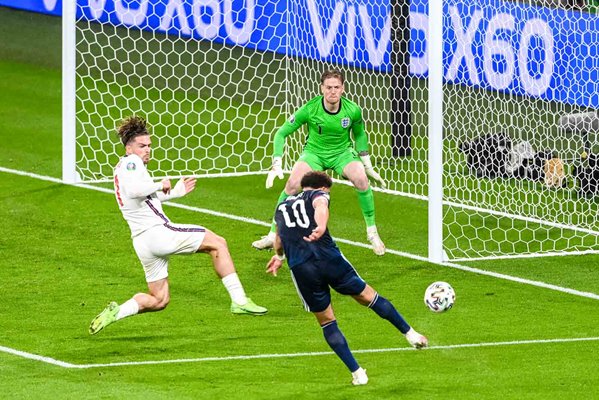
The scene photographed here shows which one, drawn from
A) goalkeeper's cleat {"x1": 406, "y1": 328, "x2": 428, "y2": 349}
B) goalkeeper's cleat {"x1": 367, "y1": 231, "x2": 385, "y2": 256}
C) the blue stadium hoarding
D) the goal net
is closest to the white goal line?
goalkeeper's cleat {"x1": 406, "y1": 328, "x2": 428, "y2": 349}

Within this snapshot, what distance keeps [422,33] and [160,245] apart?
7179mm

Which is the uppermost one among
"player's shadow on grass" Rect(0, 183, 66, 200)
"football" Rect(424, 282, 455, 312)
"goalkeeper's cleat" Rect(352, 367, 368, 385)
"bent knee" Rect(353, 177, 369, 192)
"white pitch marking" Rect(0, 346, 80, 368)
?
"bent knee" Rect(353, 177, 369, 192)

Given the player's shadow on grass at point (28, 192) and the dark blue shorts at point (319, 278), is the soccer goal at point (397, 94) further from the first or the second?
the dark blue shorts at point (319, 278)

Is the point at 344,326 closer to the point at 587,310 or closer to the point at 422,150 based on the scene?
the point at 587,310

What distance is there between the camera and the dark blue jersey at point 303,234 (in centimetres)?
1166

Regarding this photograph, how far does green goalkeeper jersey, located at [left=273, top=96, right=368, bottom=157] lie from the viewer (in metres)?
15.6

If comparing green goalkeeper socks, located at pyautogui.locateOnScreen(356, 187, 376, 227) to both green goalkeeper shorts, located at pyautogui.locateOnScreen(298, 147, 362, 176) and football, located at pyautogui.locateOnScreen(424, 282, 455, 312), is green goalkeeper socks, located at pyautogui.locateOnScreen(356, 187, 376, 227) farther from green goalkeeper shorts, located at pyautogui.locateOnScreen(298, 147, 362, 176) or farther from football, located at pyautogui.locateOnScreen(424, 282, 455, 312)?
football, located at pyautogui.locateOnScreen(424, 282, 455, 312)

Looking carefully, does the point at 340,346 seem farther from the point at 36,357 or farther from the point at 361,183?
the point at 361,183

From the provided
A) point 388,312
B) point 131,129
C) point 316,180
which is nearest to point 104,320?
point 131,129

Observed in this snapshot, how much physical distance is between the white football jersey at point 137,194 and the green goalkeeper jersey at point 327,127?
2.72 meters

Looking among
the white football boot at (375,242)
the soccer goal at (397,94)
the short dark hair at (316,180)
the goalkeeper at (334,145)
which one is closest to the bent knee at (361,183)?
the goalkeeper at (334,145)

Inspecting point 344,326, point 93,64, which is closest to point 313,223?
point 344,326

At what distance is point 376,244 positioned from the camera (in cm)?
1582

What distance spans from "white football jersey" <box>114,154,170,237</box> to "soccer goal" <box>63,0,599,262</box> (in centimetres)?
380
